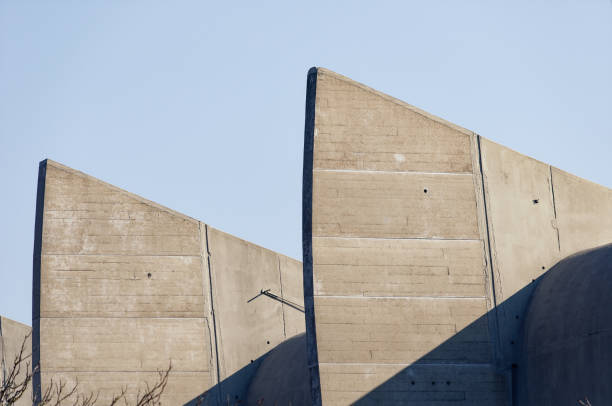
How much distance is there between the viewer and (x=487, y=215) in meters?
22.5

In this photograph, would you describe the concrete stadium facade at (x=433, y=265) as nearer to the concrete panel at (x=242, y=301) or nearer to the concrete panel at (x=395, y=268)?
the concrete panel at (x=395, y=268)

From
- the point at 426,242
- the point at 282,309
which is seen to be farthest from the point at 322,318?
the point at 282,309

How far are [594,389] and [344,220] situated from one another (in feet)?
20.8

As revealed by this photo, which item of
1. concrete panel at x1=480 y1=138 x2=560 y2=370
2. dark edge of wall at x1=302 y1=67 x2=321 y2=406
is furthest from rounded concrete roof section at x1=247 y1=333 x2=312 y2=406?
concrete panel at x1=480 y1=138 x2=560 y2=370

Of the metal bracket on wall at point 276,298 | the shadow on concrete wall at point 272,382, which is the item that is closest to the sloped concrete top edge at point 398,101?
the shadow on concrete wall at point 272,382

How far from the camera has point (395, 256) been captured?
2200cm

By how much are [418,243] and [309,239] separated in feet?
7.58

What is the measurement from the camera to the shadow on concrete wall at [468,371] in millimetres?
21422

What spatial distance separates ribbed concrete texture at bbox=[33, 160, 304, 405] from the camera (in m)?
25.9

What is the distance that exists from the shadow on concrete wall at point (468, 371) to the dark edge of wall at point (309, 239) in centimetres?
112

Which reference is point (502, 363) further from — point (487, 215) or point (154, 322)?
point (154, 322)

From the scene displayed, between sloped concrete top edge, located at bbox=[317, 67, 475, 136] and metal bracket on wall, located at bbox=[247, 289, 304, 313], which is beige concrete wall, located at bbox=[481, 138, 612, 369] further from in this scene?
metal bracket on wall, located at bbox=[247, 289, 304, 313]

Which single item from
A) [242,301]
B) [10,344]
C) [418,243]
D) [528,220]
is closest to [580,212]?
[528,220]

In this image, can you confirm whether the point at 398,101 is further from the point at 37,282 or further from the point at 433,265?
the point at 37,282
